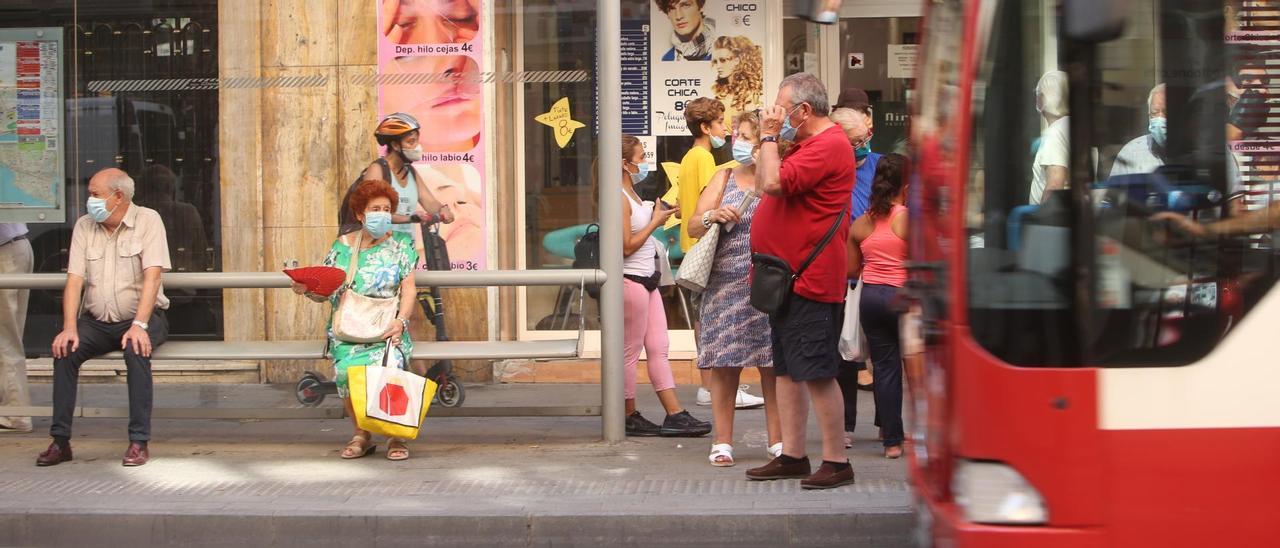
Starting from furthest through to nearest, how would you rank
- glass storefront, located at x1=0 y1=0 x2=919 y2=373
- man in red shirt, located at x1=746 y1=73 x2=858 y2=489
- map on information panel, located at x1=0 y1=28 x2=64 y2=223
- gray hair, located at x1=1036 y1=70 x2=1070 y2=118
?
map on information panel, located at x1=0 y1=28 x2=64 y2=223
glass storefront, located at x1=0 y1=0 x2=919 y2=373
man in red shirt, located at x1=746 y1=73 x2=858 y2=489
gray hair, located at x1=1036 y1=70 x2=1070 y2=118

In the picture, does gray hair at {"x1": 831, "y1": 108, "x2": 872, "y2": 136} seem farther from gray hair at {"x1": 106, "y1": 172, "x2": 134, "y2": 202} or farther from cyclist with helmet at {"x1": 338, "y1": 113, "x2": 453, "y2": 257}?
gray hair at {"x1": 106, "y1": 172, "x2": 134, "y2": 202}

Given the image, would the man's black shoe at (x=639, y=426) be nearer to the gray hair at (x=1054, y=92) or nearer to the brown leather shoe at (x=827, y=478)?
the brown leather shoe at (x=827, y=478)

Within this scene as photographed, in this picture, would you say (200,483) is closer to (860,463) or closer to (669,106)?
(860,463)

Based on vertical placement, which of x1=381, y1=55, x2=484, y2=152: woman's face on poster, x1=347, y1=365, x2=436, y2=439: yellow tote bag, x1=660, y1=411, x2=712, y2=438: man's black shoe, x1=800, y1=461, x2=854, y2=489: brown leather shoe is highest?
x1=381, y1=55, x2=484, y2=152: woman's face on poster

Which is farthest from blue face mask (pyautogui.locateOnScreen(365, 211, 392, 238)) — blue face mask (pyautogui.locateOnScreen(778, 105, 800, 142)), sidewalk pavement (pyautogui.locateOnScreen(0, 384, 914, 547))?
blue face mask (pyautogui.locateOnScreen(778, 105, 800, 142))

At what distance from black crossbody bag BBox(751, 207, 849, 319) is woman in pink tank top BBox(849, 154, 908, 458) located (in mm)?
778

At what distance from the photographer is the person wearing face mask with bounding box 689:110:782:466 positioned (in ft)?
23.4

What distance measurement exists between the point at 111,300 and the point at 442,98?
3.23 meters

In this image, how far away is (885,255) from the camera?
722 centimetres

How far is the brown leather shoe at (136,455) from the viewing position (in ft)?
25.0

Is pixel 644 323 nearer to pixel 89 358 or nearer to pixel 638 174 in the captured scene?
pixel 638 174

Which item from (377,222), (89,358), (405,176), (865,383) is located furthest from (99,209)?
(865,383)

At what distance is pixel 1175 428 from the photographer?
3.71m

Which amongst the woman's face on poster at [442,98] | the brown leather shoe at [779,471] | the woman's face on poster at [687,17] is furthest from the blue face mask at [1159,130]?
the woman's face on poster at [687,17]
